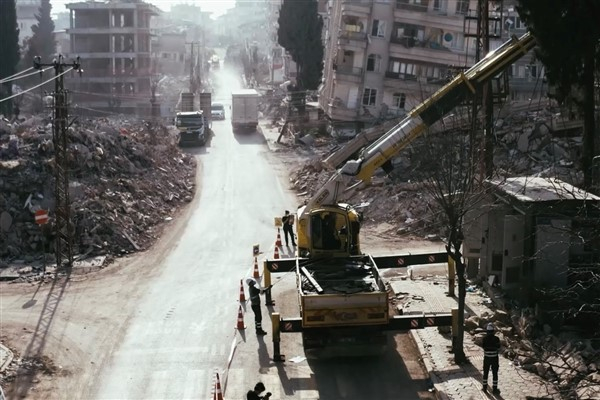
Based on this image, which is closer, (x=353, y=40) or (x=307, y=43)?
(x=353, y=40)

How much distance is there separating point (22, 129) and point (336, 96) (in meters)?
24.1

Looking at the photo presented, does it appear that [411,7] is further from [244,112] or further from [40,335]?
[40,335]

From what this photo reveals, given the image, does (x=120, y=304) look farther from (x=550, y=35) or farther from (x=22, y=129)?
(x=22, y=129)

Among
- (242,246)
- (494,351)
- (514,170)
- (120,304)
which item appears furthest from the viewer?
(514,170)

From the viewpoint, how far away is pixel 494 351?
49.8 feet

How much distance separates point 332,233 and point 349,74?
3643 centimetres

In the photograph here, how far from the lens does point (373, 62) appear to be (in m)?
55.6

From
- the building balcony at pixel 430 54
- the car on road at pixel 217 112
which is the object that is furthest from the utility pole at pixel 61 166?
the car on road at pixel 217 112

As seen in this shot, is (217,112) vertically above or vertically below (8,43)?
below

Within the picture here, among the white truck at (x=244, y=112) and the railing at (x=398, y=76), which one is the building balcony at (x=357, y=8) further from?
the white truck at (x=244, y=112)

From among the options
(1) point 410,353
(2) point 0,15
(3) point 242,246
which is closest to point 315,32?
Answer: (2) point 0,15

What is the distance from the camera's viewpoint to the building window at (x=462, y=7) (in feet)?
178

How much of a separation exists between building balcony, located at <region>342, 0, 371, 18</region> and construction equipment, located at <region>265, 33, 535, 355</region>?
3235 cm

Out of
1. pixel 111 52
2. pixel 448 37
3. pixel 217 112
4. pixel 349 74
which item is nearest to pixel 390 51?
pixel 349 74
